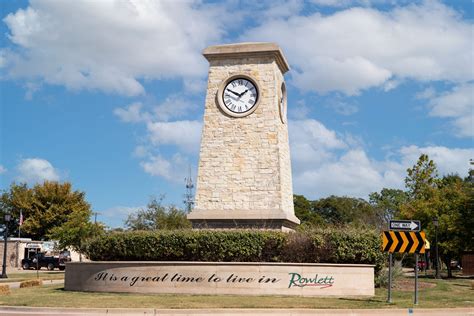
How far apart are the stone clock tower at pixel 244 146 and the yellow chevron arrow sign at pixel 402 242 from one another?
6214 millimetres

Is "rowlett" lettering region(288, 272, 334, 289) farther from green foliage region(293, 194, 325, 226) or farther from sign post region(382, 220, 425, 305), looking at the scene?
green foliage region(293, 194, 325, 226)

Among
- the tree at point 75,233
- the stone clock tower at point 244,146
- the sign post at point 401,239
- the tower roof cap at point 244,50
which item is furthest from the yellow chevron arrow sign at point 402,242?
the tree at point 75,233

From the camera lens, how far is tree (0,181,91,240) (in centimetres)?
7050

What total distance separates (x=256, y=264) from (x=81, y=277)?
644cm

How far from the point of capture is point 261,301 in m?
17.7

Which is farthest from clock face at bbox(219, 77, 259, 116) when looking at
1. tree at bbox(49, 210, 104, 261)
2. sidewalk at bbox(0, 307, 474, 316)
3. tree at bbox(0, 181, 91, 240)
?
tree at bbox(0, 181, 91, 240)

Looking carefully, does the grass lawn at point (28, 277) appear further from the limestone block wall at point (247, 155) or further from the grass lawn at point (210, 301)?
the grass lawn at point (210, 301)

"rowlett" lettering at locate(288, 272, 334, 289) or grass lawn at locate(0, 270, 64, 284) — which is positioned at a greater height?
"rowlett" lettering at locate(288, 272, 334, 289)

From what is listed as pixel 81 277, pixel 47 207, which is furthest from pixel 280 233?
pixel 47 207

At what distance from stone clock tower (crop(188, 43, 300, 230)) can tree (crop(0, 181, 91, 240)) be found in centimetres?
4873

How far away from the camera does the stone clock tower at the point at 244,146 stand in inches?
956

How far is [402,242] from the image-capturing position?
18.0 m

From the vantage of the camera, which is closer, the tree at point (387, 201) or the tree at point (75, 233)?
the tree at point (75, 233)

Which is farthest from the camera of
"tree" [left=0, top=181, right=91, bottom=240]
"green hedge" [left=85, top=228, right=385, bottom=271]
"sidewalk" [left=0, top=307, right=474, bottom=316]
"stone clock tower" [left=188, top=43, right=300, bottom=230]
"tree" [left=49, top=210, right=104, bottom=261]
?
"tree" [left=0, top=181, right=91, bottom=240]
